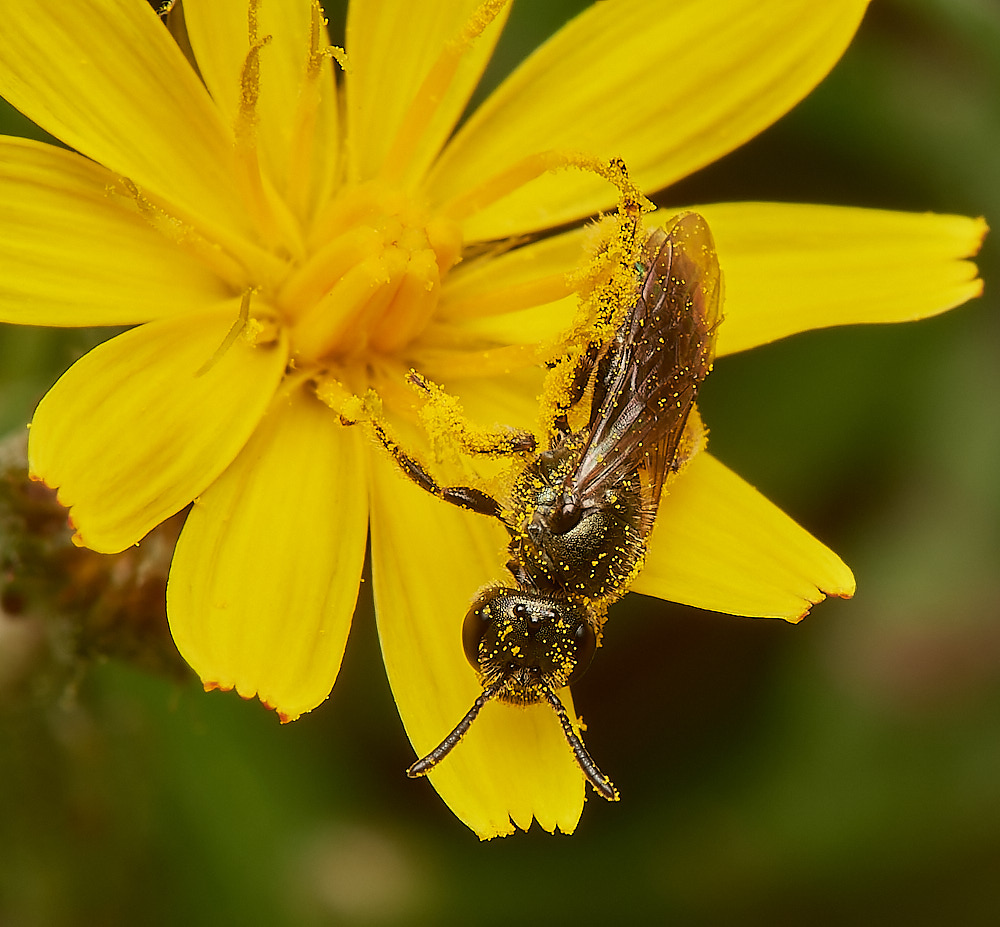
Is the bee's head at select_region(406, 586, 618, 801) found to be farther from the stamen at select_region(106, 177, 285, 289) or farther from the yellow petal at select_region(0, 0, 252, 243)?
the yellow petal at select_region(0, 0, 252, 243)

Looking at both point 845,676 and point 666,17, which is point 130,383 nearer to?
point 666,17

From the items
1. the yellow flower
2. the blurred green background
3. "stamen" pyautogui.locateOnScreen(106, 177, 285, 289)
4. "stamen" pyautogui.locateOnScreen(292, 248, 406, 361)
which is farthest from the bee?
the blurred green background

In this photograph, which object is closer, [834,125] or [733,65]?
[733,65]

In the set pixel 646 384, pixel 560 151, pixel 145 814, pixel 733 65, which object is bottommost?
pixel 145 814

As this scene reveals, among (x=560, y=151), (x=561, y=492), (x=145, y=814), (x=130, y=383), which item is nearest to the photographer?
(x=130, y=383)

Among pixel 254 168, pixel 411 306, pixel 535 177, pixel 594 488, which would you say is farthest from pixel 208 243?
pixel 594 488

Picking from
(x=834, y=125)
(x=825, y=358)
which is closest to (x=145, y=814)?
(x=825, y=358)

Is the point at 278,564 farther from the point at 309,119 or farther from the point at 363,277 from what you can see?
the point at 309,119
